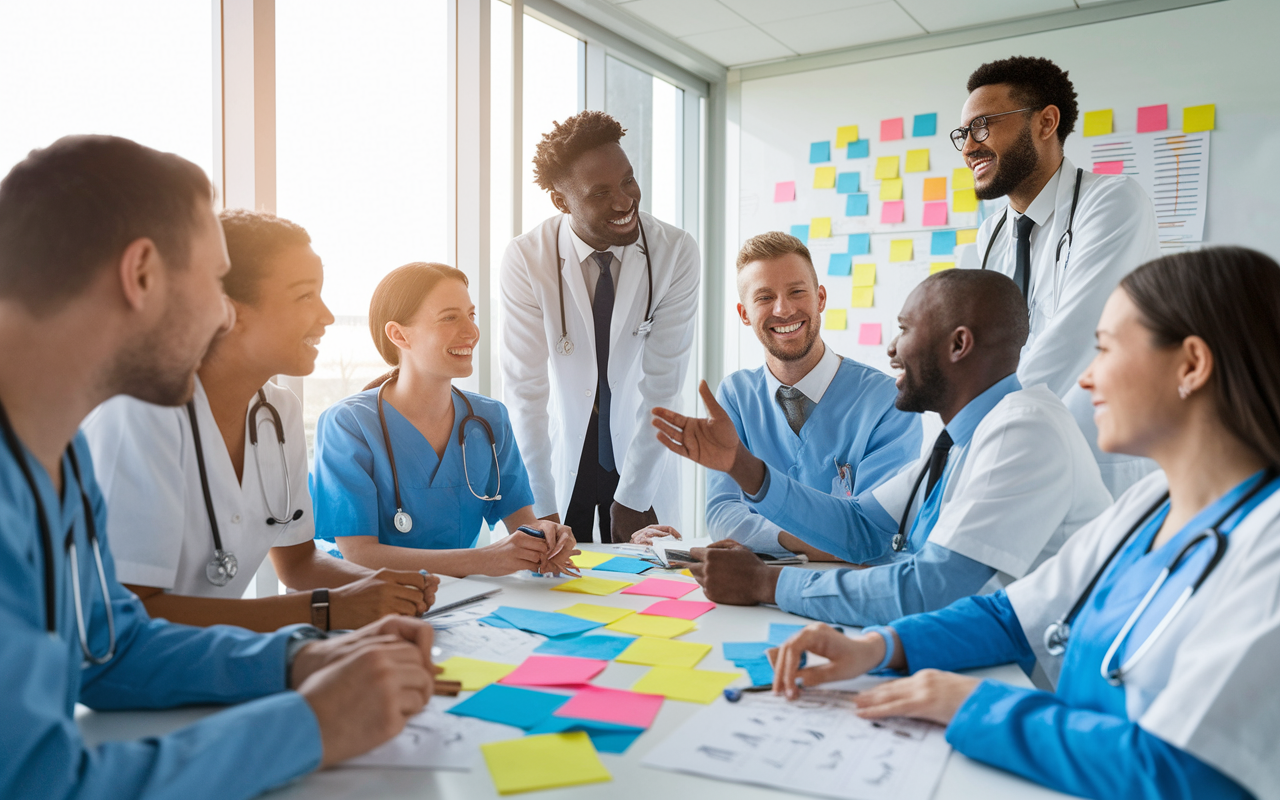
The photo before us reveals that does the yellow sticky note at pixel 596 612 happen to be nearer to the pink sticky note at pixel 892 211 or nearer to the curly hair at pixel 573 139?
the curly hair at pixel 573 139

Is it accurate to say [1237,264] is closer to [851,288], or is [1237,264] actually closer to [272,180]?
[272,180]

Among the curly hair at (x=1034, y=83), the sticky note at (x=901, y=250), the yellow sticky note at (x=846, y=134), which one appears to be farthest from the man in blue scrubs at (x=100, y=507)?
the yellow sticky note at (x=846, y=134)

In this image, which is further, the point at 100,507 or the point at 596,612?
the point at 596,612

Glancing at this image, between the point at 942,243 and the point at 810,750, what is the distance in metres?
3.55

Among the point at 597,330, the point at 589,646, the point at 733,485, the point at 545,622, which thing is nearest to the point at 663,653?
the point at 589,646

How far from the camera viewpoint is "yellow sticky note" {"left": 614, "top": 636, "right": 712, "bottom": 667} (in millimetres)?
1154

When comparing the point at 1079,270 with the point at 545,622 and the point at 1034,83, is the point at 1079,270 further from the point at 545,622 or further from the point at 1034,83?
the point at 545,622

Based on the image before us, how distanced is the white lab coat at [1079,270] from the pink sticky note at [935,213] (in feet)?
5.05

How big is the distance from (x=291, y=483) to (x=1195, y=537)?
1408 mm

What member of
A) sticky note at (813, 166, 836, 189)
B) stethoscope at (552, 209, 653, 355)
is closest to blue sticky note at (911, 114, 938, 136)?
sticky note at (813, 166, 836, 189)

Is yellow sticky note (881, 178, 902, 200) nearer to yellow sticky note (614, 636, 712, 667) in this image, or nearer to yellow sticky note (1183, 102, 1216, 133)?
yellow sticky note (1183, 102, 1216, 133)

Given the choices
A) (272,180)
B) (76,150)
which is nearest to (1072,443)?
(76,150)

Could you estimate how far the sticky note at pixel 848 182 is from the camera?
4199 millimetres

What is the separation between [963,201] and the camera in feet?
13.0
